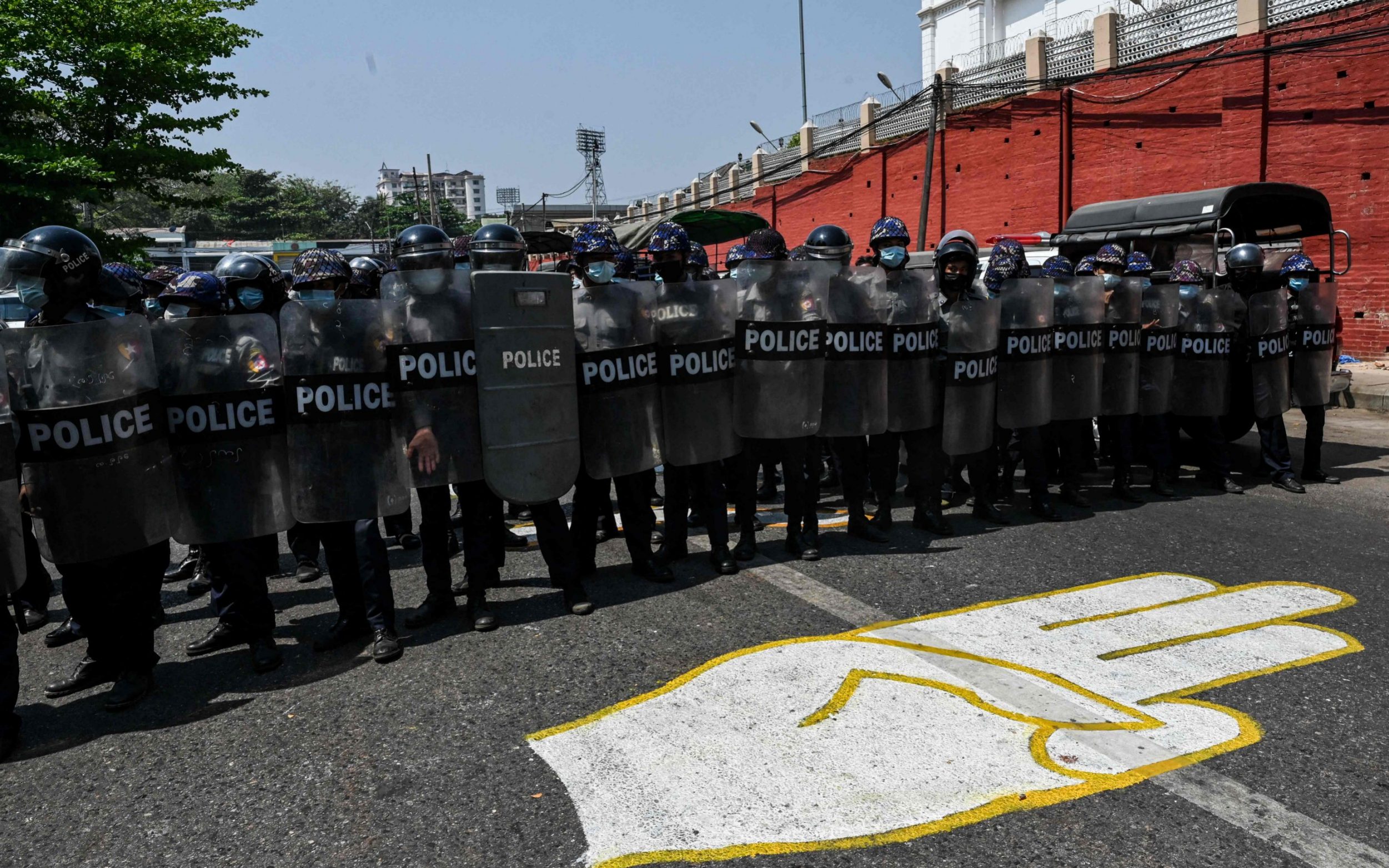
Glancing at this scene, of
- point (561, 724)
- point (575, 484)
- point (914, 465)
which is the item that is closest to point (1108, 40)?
point (914, 465)

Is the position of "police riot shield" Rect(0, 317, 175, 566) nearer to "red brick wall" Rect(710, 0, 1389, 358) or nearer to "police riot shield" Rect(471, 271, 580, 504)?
"police riot shield" Rect(471, 271, 580, 504)

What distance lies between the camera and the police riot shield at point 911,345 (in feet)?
21.4

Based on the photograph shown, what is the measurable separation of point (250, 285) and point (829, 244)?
3703mm

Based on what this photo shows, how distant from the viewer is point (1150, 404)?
7859 mm

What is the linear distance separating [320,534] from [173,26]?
62.9 feet

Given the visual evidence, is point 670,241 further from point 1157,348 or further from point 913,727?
point 1157,348

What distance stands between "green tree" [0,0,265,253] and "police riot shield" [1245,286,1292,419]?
18768 mm

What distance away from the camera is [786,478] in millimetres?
6254

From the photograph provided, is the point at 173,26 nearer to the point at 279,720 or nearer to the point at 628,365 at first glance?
the point at 628,365

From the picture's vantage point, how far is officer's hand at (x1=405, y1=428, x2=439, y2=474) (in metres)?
4.84

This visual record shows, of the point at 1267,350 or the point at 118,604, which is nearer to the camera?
the point at 118,604

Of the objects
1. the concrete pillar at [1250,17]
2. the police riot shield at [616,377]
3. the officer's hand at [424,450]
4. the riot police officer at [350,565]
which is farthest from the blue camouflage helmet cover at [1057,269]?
the concrete pillar at [1250,17]

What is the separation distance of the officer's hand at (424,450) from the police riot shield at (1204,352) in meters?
6.18

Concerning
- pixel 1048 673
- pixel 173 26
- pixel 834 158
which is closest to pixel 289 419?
pixel 1048 673
